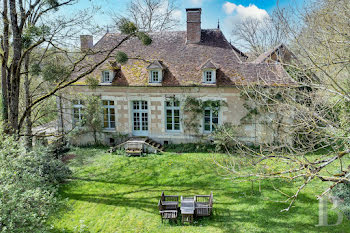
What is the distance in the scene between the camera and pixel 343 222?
8234mm

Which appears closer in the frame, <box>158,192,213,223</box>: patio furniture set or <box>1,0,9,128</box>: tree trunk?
<box>158,192,213,223</box>: patio furniture set

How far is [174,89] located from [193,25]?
4505mm

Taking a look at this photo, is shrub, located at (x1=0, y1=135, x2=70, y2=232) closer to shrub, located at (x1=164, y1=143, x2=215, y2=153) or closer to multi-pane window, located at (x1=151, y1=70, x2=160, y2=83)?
shrub, located at (x1=164, y1=143, x2=215, y2=153)

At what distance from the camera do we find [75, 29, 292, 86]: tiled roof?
15.3m

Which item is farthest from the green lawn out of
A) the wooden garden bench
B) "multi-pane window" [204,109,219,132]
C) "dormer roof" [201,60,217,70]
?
"dormer roof" [201,60,217,70]

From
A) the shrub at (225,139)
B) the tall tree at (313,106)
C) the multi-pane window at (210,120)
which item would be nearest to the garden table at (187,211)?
the tall tree at (313,106)

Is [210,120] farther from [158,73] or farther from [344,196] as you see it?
[344,196]

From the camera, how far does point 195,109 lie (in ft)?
50.8

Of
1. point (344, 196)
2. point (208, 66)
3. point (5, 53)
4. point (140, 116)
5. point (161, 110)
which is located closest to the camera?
point (344, 196)

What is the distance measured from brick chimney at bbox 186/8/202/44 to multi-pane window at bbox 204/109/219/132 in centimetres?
476

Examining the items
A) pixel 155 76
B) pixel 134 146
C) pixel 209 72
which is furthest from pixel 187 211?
pixel 155 76

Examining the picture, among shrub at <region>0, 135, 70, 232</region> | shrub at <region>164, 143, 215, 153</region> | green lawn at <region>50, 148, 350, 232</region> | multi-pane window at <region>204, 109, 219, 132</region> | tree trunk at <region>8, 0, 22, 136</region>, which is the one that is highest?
tree trunk at <region>8, 0, 22, 136</region>

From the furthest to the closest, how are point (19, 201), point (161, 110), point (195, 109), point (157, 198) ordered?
1. point (161, 110)
2. point (195, 109)
3. point (157, 198)
4. point (19, 201)

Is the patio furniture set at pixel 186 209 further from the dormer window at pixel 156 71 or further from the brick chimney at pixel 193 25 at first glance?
the brick chimney at pixel 193 25
